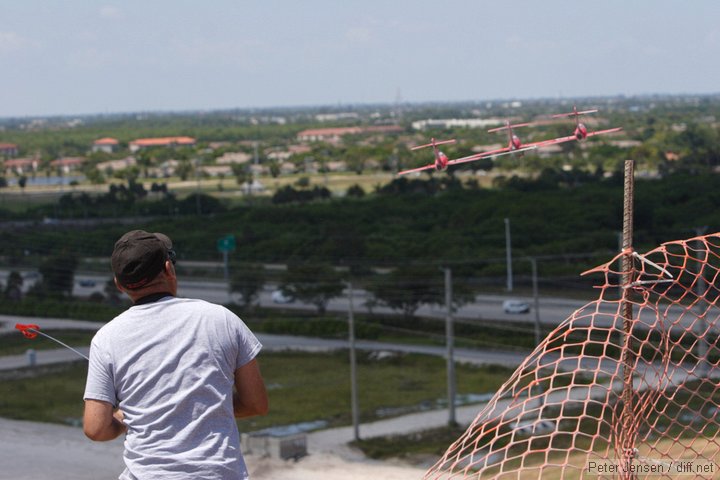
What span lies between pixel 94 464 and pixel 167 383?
13204mm

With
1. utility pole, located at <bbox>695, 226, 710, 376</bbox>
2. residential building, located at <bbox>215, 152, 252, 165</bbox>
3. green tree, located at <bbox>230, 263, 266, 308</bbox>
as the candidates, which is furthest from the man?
residential building, located at <bbox>215, 152, 252, 165</bbox>

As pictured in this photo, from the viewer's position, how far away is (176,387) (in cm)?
346

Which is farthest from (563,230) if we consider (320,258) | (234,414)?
(234,414)

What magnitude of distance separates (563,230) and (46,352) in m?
32.0

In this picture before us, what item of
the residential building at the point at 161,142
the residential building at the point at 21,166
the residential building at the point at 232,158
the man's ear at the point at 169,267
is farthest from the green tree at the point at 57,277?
the residential building at the point at 161,142

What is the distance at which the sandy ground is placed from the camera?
46.8 ft

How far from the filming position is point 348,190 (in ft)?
A: 269

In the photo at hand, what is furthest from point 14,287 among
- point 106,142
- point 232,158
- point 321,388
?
point 106,142

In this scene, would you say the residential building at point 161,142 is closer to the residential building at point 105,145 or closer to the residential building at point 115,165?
the residential building at point 105,145

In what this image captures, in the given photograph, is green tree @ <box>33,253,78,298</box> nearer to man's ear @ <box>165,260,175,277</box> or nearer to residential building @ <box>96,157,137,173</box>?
man's ear @ <box>165,260,175,277</box>

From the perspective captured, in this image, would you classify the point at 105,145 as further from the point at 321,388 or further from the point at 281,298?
the point at 321,388

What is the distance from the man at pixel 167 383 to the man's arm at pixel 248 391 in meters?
0.01

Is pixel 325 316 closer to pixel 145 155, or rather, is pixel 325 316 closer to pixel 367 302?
pixel 367 302

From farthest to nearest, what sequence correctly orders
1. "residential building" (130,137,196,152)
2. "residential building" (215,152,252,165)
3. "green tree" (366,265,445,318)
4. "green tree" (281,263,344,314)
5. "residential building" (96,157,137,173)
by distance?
"residential building" (130,137,196,152) → "residential building" (215,152,252,165) → "residential building" (96,157,137,173) → "green tree" (281,263,344,314) → "green tree" (366,265,445,318)
